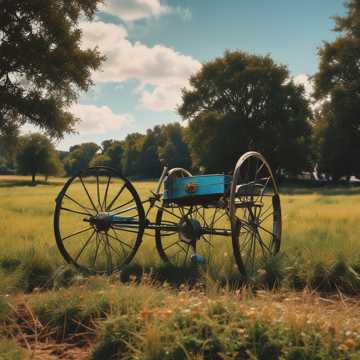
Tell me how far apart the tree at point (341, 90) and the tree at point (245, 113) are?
15.5 feet

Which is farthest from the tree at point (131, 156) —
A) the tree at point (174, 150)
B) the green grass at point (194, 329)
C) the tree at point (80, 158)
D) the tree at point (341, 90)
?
the green grass at point (194, 329)

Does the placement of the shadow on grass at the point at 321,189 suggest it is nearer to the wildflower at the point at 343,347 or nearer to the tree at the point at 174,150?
the wildflower at the point at 343,347

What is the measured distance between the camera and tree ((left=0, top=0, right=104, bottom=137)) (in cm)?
1909

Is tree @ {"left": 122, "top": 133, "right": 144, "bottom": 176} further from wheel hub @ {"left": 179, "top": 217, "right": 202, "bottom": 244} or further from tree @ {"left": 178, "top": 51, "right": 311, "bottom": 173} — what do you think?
wheel hub @ {"left": 179, "top": 217, "right": 202, "bottom": 244}

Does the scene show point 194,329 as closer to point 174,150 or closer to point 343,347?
point 343,347

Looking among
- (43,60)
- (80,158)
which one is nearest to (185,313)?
(43,60)

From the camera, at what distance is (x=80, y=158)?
16262cm

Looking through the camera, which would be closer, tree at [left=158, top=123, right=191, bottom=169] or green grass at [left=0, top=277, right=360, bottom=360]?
green grass at [left=0, top=277, right=360, bottom=360]

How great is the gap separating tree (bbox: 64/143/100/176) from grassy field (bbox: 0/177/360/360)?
146 meters

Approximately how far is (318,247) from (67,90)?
16.2 metres

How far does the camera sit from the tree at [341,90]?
119 ft

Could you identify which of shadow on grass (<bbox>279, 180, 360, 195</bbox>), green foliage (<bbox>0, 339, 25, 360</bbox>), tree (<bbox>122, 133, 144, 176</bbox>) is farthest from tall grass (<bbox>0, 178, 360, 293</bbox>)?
tree (<bbox>122, 133, 144, 176</bbox>)

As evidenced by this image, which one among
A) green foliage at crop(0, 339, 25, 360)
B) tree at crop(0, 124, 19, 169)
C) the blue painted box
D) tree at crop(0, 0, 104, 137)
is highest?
tree at crop(0, 0, 104, 137)

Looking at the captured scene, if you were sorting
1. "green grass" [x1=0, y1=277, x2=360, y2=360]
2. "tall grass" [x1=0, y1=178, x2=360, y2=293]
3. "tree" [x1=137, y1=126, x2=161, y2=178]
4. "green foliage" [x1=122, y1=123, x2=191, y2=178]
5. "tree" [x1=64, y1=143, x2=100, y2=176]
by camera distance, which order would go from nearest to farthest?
"green grass" [x1=0, y1=277, x2=360, y2=360] < "tall grass" [x1=0, y1=178, x2=360, y2=293] < "green foliage" [x1=122, y1=123, x2=191, y2=178] < "tree" [x1=137, y1=126, x2=161, y2=178] < "tree" [x1=64, y1=143, x2=100, y2=176]
